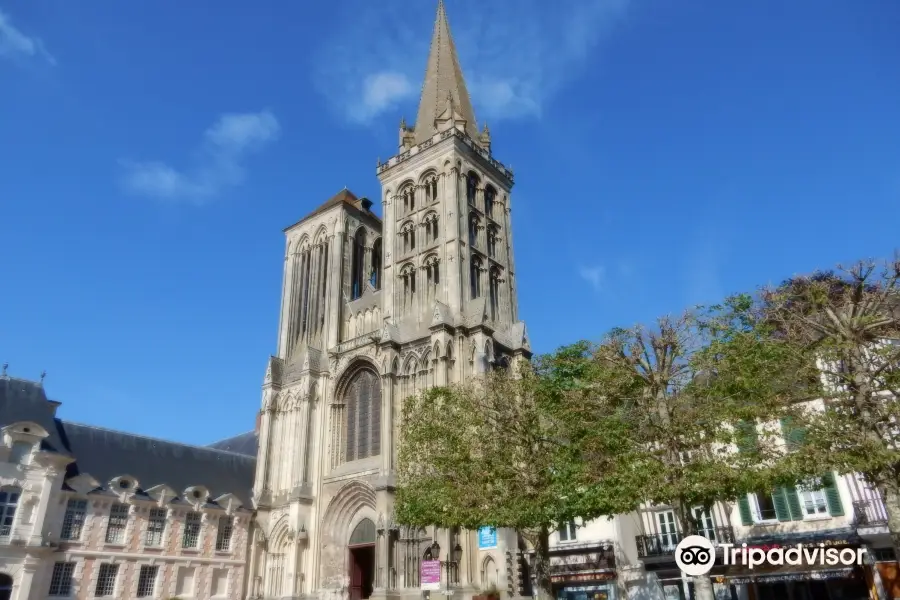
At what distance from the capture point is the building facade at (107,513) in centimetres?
2822

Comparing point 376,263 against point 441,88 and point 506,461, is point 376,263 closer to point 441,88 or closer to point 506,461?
point 441,88

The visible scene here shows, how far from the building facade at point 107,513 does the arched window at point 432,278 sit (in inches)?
606

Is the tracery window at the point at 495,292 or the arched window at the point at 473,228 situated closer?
the tracery window at the point at 495,292

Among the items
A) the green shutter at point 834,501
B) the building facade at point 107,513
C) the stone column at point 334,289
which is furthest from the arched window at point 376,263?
the green shutter at point 834,501

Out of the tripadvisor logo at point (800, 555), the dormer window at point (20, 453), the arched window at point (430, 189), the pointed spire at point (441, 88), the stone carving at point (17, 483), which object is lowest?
the tripadvisor logo at point (800, 555)

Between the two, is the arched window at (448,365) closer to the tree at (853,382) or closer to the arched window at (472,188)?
the arched window at (472,188)

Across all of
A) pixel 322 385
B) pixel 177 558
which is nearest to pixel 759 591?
pixel 322 385

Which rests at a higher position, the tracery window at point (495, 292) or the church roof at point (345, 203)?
A: the church roof at point (345, 203)

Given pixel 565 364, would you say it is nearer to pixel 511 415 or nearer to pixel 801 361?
pixel 511 415

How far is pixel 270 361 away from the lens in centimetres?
3900

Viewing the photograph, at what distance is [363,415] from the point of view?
3456 centimetres

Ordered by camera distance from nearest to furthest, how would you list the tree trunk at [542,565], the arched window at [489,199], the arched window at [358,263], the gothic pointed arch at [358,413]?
the tree trunk at [542,565]
the gothic pointed arch at [358,413]
the arched window at [489,199]
the arched window at [358,263]

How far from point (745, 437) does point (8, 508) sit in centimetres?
2847

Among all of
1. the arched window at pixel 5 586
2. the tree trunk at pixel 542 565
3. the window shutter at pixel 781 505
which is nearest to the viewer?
the tree trunk at pixel 542 565
